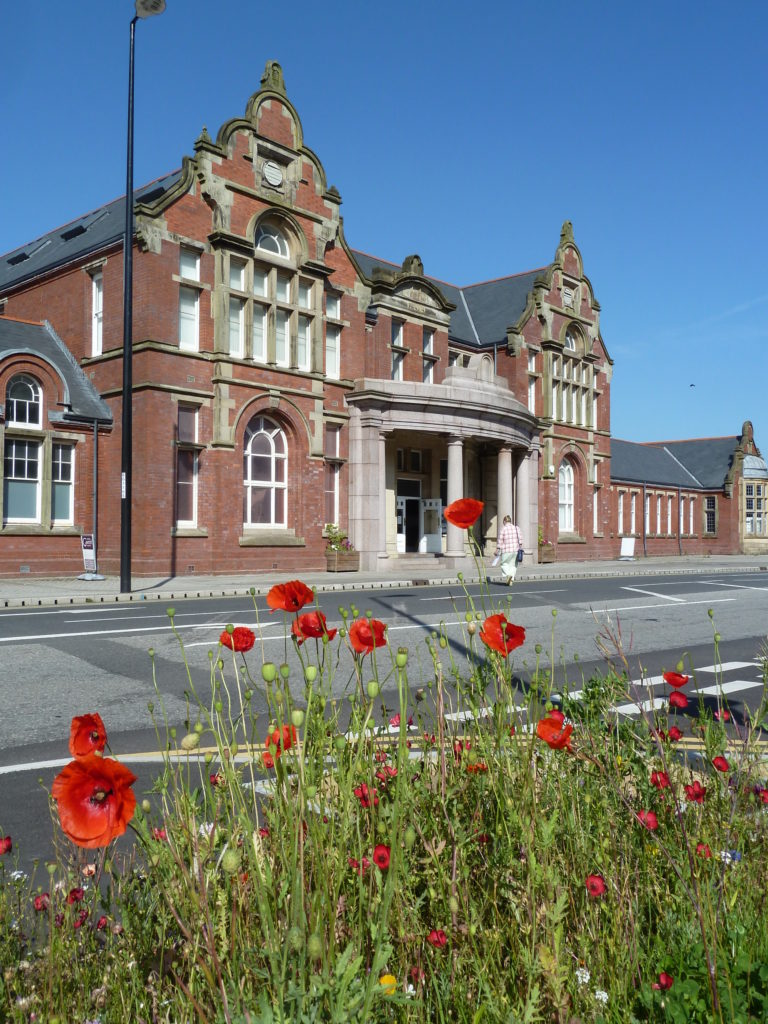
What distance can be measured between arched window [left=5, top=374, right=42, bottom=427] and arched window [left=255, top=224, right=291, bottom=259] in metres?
8.03

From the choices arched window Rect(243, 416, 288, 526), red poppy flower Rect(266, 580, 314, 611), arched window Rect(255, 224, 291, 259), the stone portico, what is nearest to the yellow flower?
A: red poppy flower Rect(266, 580, 314, 611)

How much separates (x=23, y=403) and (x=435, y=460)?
666 inches

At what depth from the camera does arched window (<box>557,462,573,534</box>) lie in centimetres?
4044

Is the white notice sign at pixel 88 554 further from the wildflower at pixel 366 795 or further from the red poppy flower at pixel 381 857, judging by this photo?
the red poppy flower at pixel 381 857

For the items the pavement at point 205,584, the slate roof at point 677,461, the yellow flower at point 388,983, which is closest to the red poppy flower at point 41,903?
the yellow flower at point 388,983

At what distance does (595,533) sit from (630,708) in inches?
1454

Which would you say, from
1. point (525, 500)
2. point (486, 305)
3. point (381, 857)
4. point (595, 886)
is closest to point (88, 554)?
point (525, 500)

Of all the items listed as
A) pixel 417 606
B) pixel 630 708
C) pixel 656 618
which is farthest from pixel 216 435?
pixel 630 708

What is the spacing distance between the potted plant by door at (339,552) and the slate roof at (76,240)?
35.7 feet

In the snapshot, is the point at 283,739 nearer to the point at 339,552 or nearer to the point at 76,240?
the point at 339,552

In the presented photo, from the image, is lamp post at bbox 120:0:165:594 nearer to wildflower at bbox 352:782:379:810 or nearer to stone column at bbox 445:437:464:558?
stone column at bbox 445:437:464:558

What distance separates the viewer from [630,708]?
6.18 m

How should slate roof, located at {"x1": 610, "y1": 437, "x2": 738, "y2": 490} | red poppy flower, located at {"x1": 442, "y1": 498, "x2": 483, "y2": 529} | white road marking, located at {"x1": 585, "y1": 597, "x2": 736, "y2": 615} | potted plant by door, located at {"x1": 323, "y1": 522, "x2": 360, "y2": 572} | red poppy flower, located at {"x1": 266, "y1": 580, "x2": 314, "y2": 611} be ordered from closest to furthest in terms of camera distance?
red poppy flower, located at {"x1": 266, "y1": 580, "x2": 314, "y2": 611} < red poppy flower, located at {"x1": 442, "y1": 498, "x2": 483, "y2": 529} < white road marking, located at {"x1": 585, "y1": 597, "x2": 736, "y2": 615} < potted plant by door, located at {"x1": 323, "y1": 522, "x2": 360, "y2": 572} < slate roof, located at {"x1": 610, "y1": 437, "x2": 738, "y2": 490}

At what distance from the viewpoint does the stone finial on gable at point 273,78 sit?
26016mm
